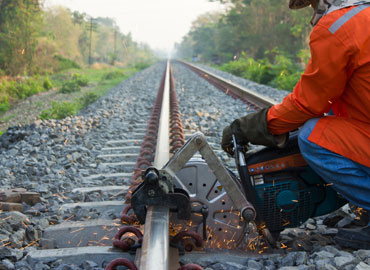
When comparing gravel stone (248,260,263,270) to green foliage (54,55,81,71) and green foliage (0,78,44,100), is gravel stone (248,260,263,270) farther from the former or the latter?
green foliage (54,55,81,71)

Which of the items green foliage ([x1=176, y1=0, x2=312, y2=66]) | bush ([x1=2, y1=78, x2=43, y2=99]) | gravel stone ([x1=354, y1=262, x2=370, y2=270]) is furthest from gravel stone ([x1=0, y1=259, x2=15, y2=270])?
green foliage ([x1=176, y1=0, x2=312, y2=66])

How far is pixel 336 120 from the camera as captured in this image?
2152 mm

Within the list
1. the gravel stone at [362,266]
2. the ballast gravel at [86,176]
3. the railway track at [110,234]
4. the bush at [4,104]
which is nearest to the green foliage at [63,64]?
the bush at [4,104]

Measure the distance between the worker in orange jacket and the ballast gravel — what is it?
0.44 meters

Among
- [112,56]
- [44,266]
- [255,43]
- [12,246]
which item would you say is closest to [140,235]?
[44,266]

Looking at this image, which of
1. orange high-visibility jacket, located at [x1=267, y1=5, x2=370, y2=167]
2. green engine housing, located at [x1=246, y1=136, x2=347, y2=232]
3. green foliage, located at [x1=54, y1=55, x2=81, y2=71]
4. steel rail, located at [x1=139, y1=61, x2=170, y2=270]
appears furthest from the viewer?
green foliage, located at [x1=54, y1=55, x2=81, y2=71]

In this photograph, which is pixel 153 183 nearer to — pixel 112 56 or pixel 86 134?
pixel 86 134

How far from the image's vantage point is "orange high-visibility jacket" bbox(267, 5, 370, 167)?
188 cm

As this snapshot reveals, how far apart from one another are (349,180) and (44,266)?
66.1 inches

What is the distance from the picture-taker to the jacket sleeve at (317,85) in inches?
75.4

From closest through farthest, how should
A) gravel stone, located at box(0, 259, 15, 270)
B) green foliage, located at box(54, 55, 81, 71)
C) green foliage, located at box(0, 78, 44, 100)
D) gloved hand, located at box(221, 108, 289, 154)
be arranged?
1. gravel stone, located at box(0, 259, 15, 270)
2. gloved hand, located at box(221, 108, 289, 154)
3. green foliage, located at box(0, 78, 44, 100)
4. green foliage, located at box(54, 55, 81, 71)

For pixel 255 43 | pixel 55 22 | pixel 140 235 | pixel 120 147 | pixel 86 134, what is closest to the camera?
pixel 140 235

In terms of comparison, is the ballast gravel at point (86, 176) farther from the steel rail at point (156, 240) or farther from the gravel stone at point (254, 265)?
the steel rail at point (156, 240)

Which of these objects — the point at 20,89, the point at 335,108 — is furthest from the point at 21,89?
the point at 335,108
